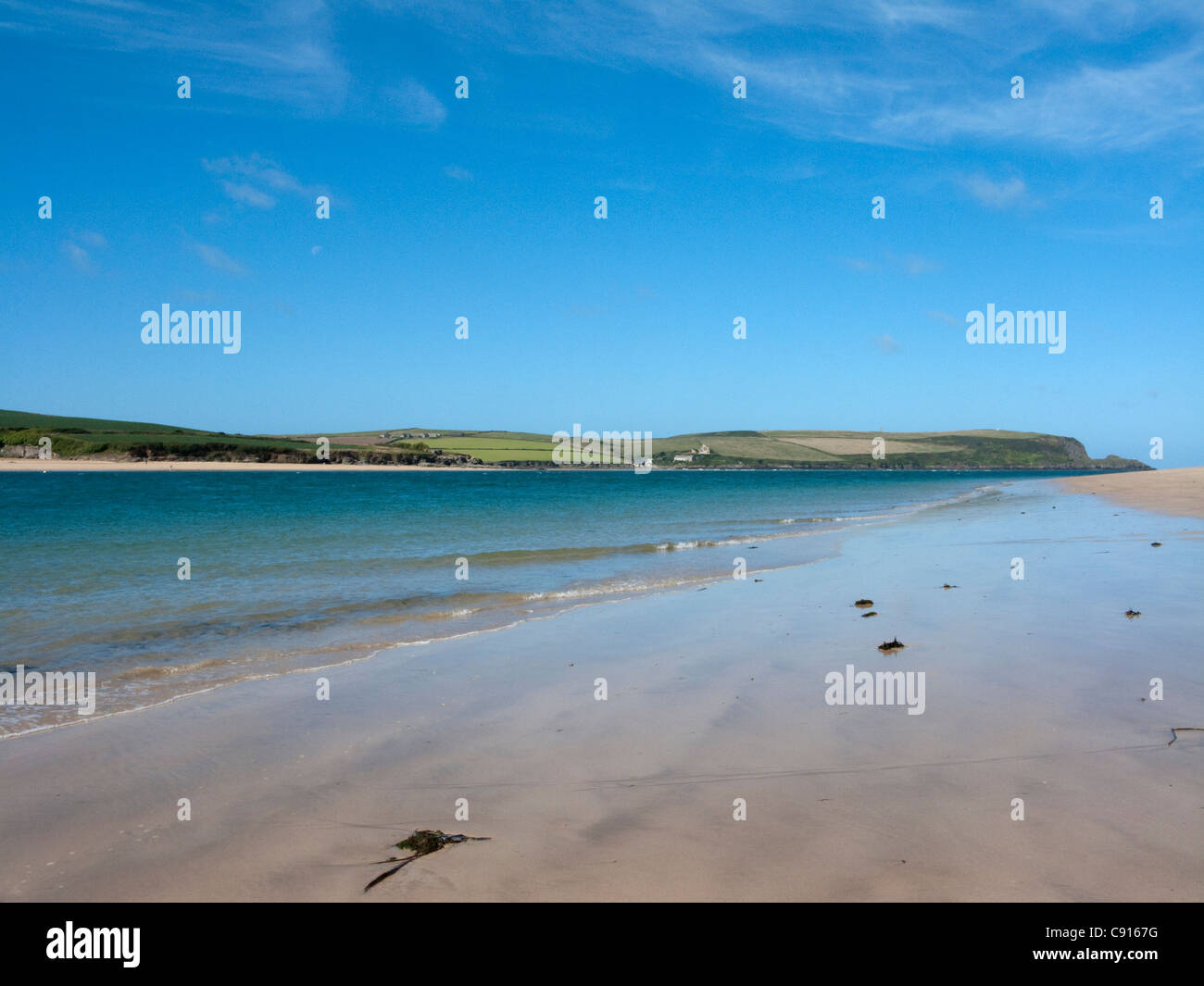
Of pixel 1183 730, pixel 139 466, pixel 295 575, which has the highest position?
pixel 139 466

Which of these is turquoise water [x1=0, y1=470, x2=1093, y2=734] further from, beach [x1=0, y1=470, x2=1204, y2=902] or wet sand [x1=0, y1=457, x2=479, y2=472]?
wet sand [x1=0, y1=457, x2=479, y2=472]

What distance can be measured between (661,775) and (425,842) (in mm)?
1746

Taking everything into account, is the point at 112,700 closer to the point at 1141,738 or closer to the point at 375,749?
the point at 375,749

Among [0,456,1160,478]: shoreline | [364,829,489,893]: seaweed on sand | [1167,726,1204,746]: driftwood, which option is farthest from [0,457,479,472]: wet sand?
[1167,726,1204,746]: driftwood

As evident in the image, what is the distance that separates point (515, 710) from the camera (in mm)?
7242

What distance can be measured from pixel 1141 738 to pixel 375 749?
5627mm

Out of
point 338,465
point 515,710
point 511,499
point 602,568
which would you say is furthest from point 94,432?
point 515,710

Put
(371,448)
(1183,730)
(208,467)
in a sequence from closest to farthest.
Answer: (1183,730) < (208,467) < (371,448)

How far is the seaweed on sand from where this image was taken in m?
4.26

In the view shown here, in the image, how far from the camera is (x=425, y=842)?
4.43 meters

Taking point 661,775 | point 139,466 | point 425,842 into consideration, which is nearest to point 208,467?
point 139,466

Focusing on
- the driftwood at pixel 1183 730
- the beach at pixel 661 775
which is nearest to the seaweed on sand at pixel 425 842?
the beach at pixel 661 775

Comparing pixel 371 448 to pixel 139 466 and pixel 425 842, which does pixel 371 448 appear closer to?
pixel 139 466

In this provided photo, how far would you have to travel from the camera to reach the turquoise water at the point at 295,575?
33.1 feet
